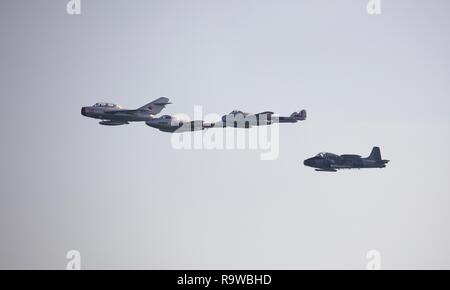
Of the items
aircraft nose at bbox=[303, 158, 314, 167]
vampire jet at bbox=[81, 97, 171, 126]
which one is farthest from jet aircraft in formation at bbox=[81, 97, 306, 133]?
aircraft nose at bbox=[303, 158, 314, 167]

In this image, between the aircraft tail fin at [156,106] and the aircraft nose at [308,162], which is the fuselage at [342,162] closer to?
the aircraft nose at [308,162]

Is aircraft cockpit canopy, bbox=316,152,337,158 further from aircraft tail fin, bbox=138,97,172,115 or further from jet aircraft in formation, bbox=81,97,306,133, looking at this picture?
aircraft tail fin, bbox=138,97,172,115

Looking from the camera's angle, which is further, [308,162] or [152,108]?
[308,162]

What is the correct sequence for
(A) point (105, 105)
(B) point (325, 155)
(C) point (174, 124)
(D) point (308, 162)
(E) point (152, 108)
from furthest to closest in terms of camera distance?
(D) point (308, 162) < (B) point (325, 155) < (A) point (105, 105) < (E) point (152, 108) < (C) point (174, 124)

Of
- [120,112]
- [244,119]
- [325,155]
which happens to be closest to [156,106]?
[120,112]

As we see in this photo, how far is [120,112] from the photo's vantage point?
18775 centimetres

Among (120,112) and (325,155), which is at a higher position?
(120,112)

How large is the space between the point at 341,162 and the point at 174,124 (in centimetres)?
3451

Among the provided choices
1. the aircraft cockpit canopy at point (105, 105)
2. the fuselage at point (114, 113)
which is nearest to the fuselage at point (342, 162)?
the fuselage at point (114, 113)

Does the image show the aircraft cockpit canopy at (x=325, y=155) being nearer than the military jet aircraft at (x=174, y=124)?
No

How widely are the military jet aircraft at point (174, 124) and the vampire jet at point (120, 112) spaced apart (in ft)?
8.19

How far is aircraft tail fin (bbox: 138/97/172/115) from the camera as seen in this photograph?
18725 centimetres

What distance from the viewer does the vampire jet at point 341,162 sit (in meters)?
196

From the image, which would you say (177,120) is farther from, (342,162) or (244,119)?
(342,162)
